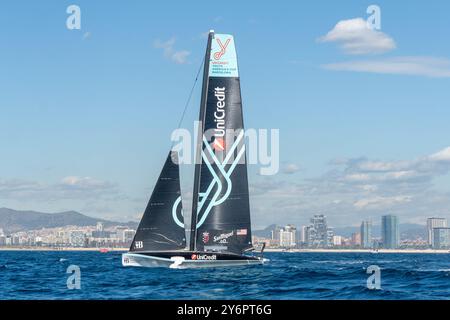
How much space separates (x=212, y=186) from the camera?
184ft

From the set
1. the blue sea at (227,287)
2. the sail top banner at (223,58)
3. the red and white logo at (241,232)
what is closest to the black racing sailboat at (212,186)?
the sail top banner at (223,58)

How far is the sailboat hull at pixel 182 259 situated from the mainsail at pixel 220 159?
1727 mm

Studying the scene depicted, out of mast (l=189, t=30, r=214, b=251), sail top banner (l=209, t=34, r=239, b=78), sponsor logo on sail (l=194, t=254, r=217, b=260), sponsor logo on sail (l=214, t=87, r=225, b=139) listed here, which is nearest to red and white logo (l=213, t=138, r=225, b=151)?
sponsor logo on sail (l=214, t=87, r=225, b=139)

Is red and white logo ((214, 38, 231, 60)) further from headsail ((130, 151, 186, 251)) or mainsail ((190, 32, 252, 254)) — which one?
headsail ((130, 151, 186, 251))

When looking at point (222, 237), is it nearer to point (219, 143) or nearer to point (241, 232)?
point (241, 232)

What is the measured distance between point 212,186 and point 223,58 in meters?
8.98

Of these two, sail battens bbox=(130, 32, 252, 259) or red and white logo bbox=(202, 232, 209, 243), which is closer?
sail battens bbox=(130, 32, 252, 259)

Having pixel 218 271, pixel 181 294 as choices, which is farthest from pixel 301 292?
pixel 218 271

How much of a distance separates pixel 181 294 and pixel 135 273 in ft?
53.4

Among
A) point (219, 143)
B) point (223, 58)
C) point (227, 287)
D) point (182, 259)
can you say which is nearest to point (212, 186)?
point (219, 143)

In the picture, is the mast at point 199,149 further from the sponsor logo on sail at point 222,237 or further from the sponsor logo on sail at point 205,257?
the sponsor logo on sail at point 205,257

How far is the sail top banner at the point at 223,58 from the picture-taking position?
183 ft

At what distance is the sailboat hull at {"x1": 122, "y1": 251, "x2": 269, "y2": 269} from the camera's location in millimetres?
53750

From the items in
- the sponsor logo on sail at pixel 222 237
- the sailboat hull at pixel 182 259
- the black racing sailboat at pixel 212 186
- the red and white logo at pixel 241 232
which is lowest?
the sailboat hull at pixel 182 259
